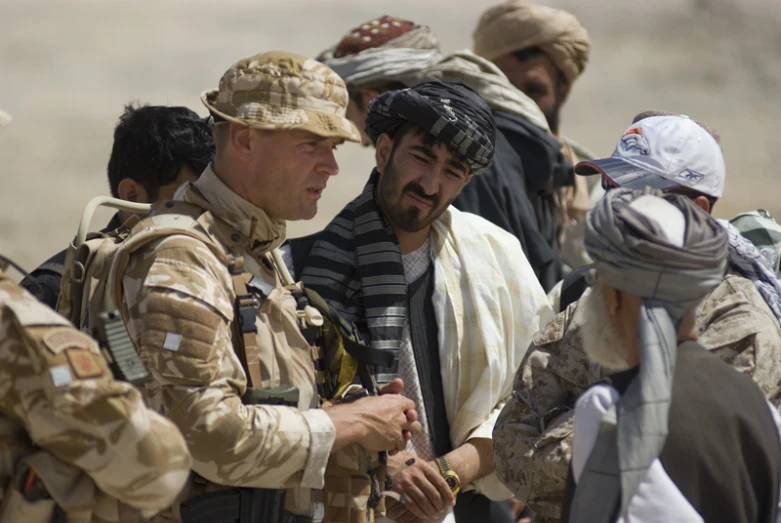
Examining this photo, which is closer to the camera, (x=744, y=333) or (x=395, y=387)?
(x=744, y=333)

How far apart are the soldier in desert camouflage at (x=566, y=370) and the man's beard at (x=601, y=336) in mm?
485

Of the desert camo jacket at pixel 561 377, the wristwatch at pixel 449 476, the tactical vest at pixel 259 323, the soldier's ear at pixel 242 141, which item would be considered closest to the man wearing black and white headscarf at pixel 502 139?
the wristwatch at pixel 449 476

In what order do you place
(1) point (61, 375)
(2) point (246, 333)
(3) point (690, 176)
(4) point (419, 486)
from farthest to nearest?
(4) point (419, 486), (3) point (690, 176), (2) point (246, 333), (1) point (61, 375)

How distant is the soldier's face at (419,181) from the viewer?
4.19 meters

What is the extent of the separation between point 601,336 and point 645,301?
184mm

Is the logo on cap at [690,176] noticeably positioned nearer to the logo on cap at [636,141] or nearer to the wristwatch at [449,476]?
the logo on cap at [636,141]

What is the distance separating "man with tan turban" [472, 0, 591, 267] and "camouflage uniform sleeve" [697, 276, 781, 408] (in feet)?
10.2

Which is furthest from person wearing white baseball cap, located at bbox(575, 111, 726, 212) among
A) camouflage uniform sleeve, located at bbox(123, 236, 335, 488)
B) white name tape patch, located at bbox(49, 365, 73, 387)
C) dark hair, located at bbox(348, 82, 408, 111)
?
dark hair, located at bbox(348, 82, 408, 111)

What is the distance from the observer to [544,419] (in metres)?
3.42

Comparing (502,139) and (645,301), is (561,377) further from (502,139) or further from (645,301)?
(502,139)

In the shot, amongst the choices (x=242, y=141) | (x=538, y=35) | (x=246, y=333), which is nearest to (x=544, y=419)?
(x=246, y=333)

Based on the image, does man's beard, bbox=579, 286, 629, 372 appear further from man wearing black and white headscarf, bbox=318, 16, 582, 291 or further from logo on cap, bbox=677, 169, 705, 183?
man wearing black and white headscarf, bbox=318, 16, 582, 291

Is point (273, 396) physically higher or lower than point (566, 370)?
higher

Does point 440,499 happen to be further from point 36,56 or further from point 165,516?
point 36,56
